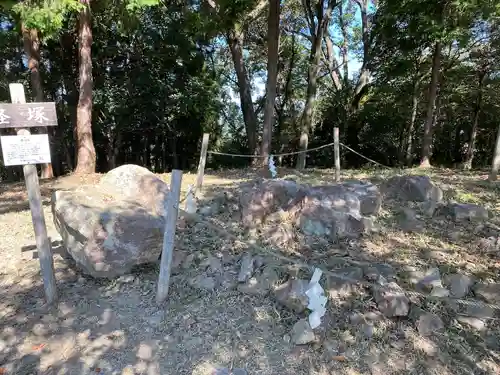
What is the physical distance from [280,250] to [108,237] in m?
1.50

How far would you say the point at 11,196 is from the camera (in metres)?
6.91

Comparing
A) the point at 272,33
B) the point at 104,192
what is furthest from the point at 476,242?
the point at 272,33

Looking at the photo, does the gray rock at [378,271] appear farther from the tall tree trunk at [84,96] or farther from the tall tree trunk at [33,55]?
the tall tree trunk at [33,55]

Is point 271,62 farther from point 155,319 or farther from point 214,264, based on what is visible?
point 155,319

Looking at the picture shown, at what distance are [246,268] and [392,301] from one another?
1.16 m

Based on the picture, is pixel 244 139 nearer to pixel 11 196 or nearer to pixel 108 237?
pixel 11 196

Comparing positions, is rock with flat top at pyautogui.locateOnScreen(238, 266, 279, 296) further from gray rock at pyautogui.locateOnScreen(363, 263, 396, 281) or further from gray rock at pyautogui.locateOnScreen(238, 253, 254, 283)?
gray rock at pyautogui.locateOnScreen(363, 263, 396, 281)

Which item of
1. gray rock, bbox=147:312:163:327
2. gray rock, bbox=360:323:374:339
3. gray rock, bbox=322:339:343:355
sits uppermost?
gray rock, bbox=360:323:374:339

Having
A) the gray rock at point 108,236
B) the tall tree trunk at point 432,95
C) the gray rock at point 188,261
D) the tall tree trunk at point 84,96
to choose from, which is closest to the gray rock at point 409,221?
the gray rock at point 188,261

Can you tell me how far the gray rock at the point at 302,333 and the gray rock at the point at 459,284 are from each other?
1105mm

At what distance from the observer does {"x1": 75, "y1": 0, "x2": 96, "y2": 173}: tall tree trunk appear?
24.2 ft

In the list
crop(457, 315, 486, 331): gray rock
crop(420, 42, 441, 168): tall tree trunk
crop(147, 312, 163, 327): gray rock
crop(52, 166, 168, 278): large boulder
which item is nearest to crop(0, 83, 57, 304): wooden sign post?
crop(52, 166, 168, 278): large boulder

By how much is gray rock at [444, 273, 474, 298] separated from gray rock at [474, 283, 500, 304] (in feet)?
0.17

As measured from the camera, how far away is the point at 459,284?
2598 mm
